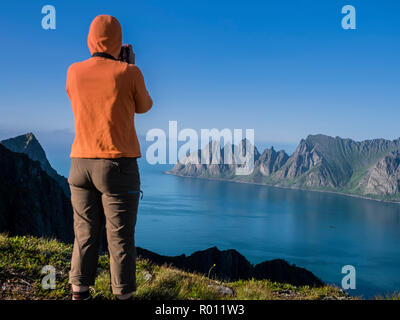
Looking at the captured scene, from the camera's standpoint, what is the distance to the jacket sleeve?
3537 millimetres

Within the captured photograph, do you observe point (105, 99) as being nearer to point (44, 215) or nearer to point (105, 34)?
point (105, 34)

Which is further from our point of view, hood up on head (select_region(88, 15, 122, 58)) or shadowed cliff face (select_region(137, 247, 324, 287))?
shadowed cliff face (select_region(137, 247, 324, 287))

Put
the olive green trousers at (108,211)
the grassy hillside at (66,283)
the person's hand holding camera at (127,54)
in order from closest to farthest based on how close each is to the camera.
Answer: the olive green trousers at (108,211) → the person's hand holding camera at (127,54) → the grassy hillside at (66,283)

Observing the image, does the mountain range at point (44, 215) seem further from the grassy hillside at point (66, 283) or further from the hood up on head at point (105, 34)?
the hood up on head at point (105, 34)

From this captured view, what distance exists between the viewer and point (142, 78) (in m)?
3.60

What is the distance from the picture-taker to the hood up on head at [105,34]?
Answer: 12.0 feet

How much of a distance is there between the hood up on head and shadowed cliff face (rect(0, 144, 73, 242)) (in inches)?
2928

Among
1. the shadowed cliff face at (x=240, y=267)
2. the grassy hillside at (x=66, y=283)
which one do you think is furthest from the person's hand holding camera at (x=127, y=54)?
the shadowed cliff face at (x=240, y=267)

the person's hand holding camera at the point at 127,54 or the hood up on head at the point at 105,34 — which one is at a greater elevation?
the hood up on head at the point at 105,34

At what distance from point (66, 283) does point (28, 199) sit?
87715mm

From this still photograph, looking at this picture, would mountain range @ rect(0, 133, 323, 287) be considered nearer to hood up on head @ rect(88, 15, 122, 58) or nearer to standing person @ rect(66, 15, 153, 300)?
standing person @ rect(66, 15, 153, 300)

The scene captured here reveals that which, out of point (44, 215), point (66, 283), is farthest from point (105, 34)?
point (44, 215)

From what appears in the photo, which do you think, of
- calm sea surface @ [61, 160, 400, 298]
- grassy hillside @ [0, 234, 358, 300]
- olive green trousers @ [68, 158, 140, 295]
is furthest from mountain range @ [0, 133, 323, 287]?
olive green trousers @ [68, 158, 140, 295]

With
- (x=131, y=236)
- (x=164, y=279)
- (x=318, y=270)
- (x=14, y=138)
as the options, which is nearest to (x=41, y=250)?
(x=164, y=279)
